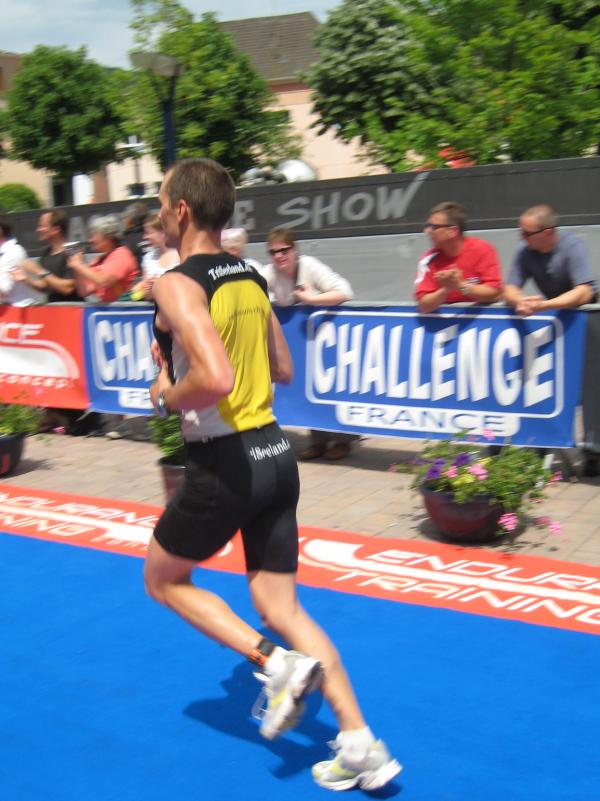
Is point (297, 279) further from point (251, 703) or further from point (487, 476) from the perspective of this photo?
point (251, 703)

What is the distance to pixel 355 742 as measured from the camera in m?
3.23

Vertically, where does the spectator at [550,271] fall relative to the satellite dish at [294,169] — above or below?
below

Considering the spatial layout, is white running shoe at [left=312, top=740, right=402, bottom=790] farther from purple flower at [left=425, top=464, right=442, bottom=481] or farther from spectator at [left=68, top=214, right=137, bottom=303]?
spectator at [left=68, top=214, right=137, bottom=303]

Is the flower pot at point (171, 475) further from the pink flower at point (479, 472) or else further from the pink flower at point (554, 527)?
the pink flower at point (554, 527)

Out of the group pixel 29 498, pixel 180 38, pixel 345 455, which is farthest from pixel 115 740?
pixel 180 38

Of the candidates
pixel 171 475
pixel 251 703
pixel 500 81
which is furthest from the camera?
pixel 500 81

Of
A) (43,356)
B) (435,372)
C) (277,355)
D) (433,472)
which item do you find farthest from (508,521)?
(43,356)

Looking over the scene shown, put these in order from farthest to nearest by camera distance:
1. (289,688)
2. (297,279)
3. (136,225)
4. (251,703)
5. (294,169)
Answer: (294,169), (136,225), (297,279), (251,703), (289,688)

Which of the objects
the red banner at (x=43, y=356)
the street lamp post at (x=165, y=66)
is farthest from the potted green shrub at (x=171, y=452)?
the street lamp post at (x=165, y=66)

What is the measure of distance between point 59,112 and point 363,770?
42542 millimetres

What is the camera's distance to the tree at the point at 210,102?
31734 millimetres

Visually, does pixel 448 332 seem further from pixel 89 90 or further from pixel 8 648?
pixel 89 90

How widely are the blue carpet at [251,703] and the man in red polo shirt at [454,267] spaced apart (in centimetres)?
251

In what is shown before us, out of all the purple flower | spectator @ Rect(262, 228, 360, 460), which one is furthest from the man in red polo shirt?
the purple flower
